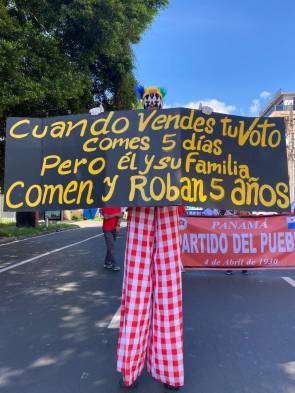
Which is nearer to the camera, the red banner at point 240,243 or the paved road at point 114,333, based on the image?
the paved road at point 114,333

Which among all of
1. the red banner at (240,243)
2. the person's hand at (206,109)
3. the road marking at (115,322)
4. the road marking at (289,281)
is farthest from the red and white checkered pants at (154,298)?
the red banner at (240,243)

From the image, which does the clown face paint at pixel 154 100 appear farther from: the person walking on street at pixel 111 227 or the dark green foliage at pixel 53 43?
the dark green foliage at pixel 53 43

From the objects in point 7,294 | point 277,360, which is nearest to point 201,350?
point 277,360

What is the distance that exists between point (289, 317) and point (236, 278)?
2604mm

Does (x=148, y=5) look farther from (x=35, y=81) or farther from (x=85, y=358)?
(x=85, y=358)

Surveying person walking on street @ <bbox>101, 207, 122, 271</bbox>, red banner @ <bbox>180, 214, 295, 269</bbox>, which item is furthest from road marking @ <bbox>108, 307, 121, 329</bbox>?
person walking on street @ <bbox>101, 207, 122, 271</bbox>

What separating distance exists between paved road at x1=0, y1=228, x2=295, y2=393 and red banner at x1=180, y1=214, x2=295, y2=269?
0.29 m

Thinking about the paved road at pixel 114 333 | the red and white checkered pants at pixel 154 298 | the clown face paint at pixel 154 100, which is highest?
the clown face paint at pixel 154 100

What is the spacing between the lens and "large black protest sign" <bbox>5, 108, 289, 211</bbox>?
3.19 m

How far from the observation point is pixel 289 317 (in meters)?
5.30

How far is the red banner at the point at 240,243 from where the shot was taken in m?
7.98

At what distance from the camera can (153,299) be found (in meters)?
3.28

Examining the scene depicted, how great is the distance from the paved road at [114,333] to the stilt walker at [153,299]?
0.28 meters

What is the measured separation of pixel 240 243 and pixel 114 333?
4.01 metres
